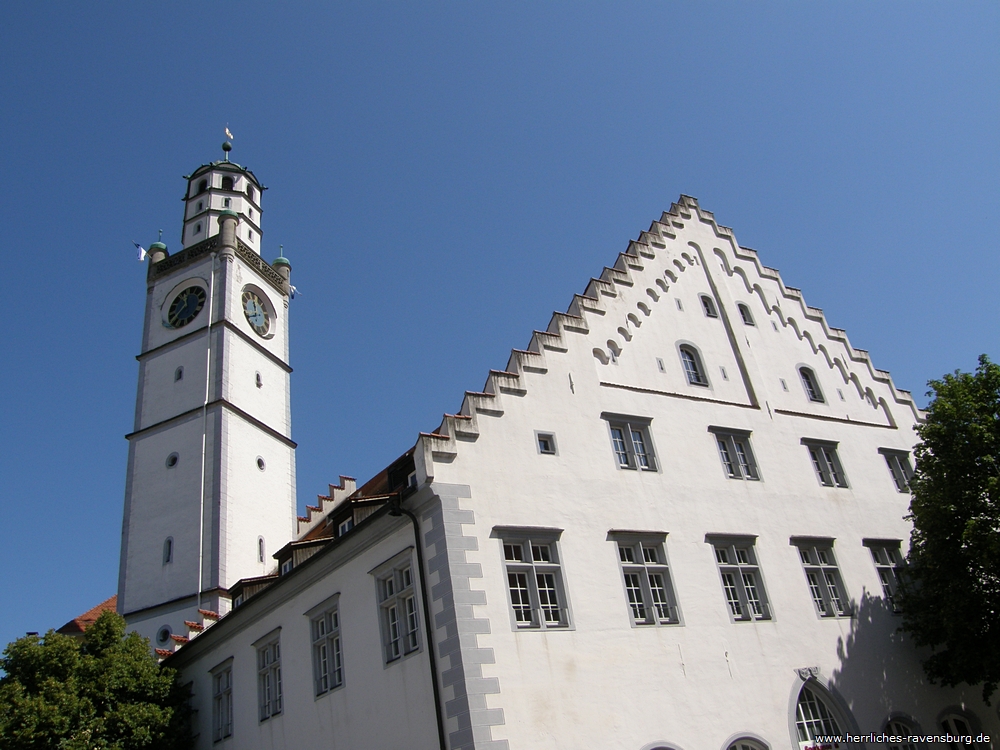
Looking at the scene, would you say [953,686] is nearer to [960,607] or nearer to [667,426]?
[960,607]

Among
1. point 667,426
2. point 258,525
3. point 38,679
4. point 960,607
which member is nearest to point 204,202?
point 258,525

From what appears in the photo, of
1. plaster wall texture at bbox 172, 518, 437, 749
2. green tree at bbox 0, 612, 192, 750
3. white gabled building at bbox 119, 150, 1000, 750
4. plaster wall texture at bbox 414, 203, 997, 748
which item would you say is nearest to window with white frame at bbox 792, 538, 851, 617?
white gabled building at bbox 119, 150, 1000, 750

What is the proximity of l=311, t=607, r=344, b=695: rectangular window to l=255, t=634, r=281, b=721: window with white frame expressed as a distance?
1.95 m

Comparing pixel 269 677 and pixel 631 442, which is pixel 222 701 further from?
pixel 631 442

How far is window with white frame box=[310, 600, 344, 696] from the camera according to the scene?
58.6 feet

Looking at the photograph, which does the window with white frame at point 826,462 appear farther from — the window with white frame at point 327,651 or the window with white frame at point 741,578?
the window with white frame at point 327,651

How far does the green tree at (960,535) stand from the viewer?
758 inches

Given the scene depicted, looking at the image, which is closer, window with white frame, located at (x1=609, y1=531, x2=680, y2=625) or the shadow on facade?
window with white frame, located at (x1=609, y1=531, x2=680, y2=625)

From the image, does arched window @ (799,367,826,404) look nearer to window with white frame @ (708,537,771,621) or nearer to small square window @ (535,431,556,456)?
window with white frame @ (708,537,771,621)

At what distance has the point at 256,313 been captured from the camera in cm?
4328

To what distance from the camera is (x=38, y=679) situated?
2070 centimetres

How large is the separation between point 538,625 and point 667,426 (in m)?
7.05

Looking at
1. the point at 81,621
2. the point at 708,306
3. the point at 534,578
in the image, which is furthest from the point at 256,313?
the point at 534,578

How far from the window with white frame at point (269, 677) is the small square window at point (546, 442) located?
841 cm
